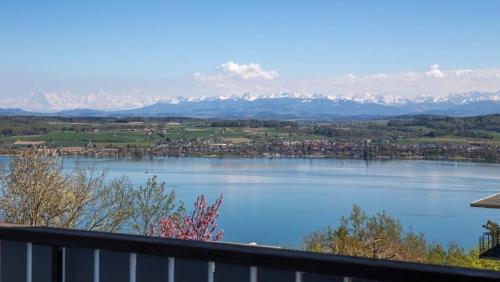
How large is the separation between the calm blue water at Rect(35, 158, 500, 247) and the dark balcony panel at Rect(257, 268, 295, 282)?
18792 millimetres

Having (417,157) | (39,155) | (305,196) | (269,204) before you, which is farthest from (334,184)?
(39,155)

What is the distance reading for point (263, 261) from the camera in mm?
2086

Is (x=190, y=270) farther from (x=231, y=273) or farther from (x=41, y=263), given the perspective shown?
(x=41, y=263)

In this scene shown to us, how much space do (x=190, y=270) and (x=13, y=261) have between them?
0.75 metres

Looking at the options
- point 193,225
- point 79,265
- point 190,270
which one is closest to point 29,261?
point 79,265

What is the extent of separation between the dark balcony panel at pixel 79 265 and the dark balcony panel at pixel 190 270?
349mm

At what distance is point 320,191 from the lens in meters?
41.1

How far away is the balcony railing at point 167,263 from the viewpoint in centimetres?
193

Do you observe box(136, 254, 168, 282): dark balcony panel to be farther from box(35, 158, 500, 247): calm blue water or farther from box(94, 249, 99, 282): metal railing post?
box(35, 158, 500, 247): calm blue water

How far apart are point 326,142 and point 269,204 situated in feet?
162

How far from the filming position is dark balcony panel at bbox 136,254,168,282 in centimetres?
229

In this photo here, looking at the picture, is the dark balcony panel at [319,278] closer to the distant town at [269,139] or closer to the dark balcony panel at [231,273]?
the dark balcony panel at [231,273]

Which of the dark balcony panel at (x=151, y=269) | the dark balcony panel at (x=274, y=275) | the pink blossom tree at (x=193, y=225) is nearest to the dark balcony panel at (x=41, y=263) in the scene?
the dark balcony panel at (x=151, y=269)

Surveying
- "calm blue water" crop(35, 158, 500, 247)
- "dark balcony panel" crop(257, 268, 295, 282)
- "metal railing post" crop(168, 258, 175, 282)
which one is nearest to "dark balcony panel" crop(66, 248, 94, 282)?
"metal railing post" crop(168, 258, 175, 282)
